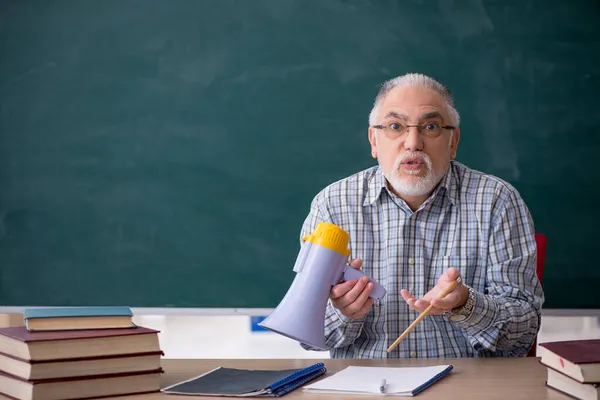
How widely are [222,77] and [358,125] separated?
570 millimetres

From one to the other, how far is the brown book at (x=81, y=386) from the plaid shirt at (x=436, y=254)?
661 millimetres

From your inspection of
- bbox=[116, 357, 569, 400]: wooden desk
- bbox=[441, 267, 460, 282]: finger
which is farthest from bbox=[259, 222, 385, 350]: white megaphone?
bbox=[441, 267, 460, 282]: finger

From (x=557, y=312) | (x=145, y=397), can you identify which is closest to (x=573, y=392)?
(x=145, y=397)

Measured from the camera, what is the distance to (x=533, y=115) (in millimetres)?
2809

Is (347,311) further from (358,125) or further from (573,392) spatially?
(358,125)

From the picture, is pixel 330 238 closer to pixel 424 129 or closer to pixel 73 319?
pixel 73 319

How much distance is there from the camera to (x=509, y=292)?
6.72 feet

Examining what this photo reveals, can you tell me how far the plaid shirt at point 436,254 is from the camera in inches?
81.4

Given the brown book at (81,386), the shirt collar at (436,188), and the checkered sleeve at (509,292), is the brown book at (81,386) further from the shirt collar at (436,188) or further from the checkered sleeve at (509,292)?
the shirt collar at (436,188)

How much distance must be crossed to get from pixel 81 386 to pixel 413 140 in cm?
123

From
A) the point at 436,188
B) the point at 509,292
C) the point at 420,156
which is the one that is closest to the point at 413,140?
the point at 420,156

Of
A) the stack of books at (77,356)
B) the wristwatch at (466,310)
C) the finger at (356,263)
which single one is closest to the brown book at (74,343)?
the stack of books at (77,356)

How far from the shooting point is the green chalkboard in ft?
9.25

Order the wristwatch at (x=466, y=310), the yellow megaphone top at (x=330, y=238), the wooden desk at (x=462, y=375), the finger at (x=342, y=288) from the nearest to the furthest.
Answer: the wooden desk at (x=462, y=375) → the yellow megaphone top at (x=330, y=238) → the finger at (x=342, y=288) → the wristwatch at (x=466, y=310)
